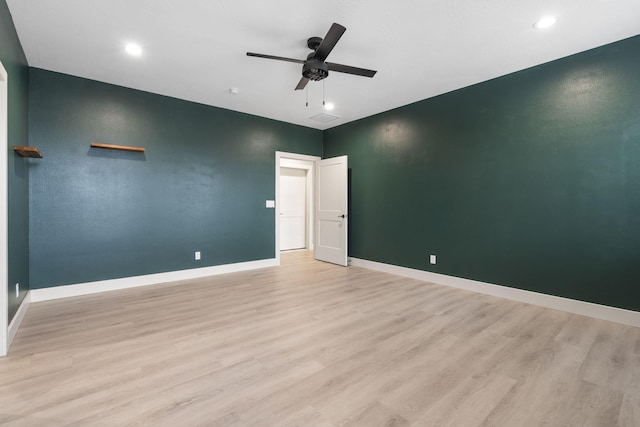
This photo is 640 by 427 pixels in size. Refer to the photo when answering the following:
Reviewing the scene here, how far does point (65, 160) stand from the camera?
3609mm

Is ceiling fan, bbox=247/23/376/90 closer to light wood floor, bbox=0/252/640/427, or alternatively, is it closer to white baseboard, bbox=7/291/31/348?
light wood floor, bbox=0/252/640/427

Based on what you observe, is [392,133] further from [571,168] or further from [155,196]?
[155,196]

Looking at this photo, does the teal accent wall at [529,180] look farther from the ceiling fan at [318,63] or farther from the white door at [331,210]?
the ceiling fan at [318,63]

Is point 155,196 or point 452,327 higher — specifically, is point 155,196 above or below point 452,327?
above

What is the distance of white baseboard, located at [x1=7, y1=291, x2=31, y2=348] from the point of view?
2.37 meters

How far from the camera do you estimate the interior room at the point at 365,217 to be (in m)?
1.85

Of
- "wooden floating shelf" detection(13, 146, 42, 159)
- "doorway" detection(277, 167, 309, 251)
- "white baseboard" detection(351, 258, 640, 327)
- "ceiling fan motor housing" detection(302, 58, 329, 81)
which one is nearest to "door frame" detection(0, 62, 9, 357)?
"wooden floating shelf" detection(13, 146, 42, 159)

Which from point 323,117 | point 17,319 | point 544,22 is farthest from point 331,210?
point 17,319

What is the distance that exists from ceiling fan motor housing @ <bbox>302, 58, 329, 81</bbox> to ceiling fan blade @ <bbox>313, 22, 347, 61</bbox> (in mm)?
46

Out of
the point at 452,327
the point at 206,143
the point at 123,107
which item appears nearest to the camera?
the point at 452,327

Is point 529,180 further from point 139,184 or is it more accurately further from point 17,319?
point 17,319

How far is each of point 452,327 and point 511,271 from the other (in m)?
1.44

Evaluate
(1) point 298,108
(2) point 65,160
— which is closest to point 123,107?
(2) point 65,160

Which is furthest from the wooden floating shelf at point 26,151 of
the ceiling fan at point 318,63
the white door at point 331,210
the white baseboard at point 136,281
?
the white door at point 331,210
